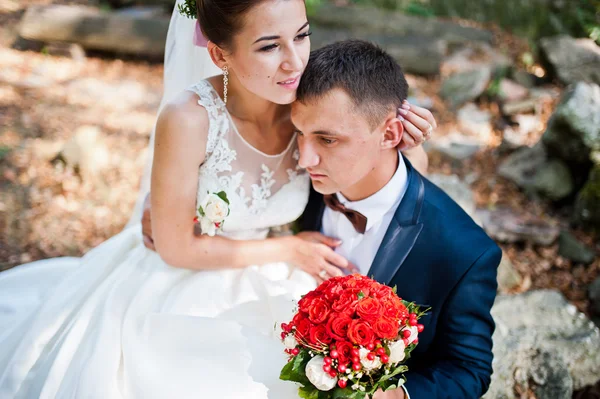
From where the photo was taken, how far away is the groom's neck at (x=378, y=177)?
2.73 meters

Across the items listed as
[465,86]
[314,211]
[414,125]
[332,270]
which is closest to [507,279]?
[314,211]

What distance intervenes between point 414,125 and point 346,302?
3.51 feet

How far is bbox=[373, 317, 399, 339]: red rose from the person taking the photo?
1.91 meters

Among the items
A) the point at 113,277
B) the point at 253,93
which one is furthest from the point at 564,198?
the point at 113,277

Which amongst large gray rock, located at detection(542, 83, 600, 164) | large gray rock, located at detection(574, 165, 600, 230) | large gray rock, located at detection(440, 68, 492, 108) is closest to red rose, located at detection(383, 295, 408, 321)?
large gray rock, located at detection(574, 165, 600, 230)

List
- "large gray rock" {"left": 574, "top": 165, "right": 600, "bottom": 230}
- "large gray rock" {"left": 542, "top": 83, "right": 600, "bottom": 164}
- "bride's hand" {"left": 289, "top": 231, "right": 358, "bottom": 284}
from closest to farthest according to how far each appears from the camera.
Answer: "bride's hand" {"left": 289, "top": 231, "right": 358, "bottom": 284}, "large gray rock" {"left": 574, "top": 165, "right": 600, "bottom": 230}, "large gray rock" {"left": 542, "top": 83, "right": 600, "bottom": 164}

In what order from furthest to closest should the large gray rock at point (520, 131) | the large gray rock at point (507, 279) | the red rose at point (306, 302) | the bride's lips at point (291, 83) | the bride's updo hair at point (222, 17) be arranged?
the large gray rock at point (520, 131) < the large gray rock at point (507, 279) < the bride's lips at point (291, 83) < the bride's updo hair at point (222, 17) < the red rose at point (306, 302)

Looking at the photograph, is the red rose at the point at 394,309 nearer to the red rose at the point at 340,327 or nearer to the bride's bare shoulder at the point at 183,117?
the red rose at the point at 340,327

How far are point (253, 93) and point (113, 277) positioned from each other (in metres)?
1.27

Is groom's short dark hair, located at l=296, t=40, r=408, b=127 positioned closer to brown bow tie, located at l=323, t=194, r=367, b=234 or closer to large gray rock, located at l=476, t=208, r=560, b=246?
brown bow tie, located at l=323, t=194, r=367, b=234

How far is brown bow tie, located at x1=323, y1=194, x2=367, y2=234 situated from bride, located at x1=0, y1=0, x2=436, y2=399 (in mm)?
A: 203

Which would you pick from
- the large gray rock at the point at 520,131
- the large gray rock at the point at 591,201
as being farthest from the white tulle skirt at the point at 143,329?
the large gray rock at the point at 520,131

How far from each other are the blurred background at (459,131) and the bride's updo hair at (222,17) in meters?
2.53

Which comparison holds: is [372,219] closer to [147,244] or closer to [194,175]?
[194,175]
